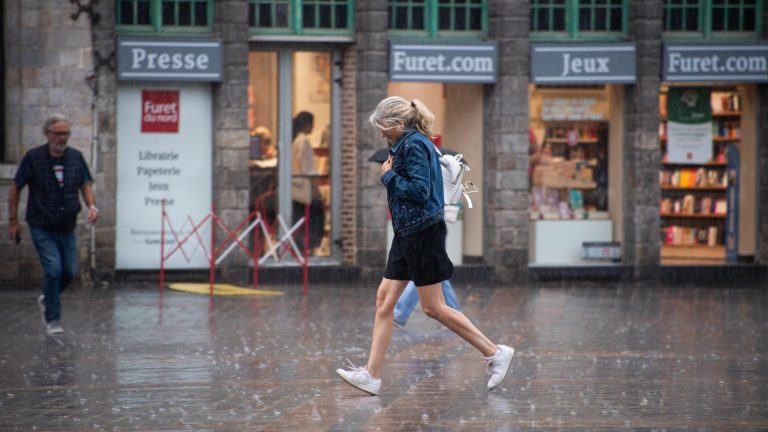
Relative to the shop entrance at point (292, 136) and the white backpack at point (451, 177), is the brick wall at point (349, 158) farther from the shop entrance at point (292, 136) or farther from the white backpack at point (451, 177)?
the white backpack at point (451, 177)

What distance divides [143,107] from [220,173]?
4.18 ft

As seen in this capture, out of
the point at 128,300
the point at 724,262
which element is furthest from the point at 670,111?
the point at 128,300

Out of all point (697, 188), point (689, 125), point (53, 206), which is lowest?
point (53, 206)

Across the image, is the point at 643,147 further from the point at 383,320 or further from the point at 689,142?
the point at 383,320

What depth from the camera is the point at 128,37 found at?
17703 millimetres

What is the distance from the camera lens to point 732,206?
19688mm

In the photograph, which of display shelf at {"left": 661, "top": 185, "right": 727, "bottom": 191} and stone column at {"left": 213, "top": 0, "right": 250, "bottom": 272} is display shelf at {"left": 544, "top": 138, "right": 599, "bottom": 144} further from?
stone column at {"left": 213, "top": 0, "right": 250, "bottom": 272}

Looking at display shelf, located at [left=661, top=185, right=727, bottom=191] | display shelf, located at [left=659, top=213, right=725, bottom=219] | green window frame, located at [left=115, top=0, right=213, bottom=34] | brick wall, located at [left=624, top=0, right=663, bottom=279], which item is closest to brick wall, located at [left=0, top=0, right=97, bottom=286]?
green window frame, located at [left=115, top=0, right=213, bottom=34]

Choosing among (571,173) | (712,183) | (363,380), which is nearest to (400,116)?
(363,380)

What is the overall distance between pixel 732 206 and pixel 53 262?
35.3 feet

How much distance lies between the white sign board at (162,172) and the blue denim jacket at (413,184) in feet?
31.6

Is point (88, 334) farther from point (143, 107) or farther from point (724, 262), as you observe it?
point (724, 262)

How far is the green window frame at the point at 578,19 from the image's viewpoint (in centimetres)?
1908

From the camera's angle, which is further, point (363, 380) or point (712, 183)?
point (712, 183)
